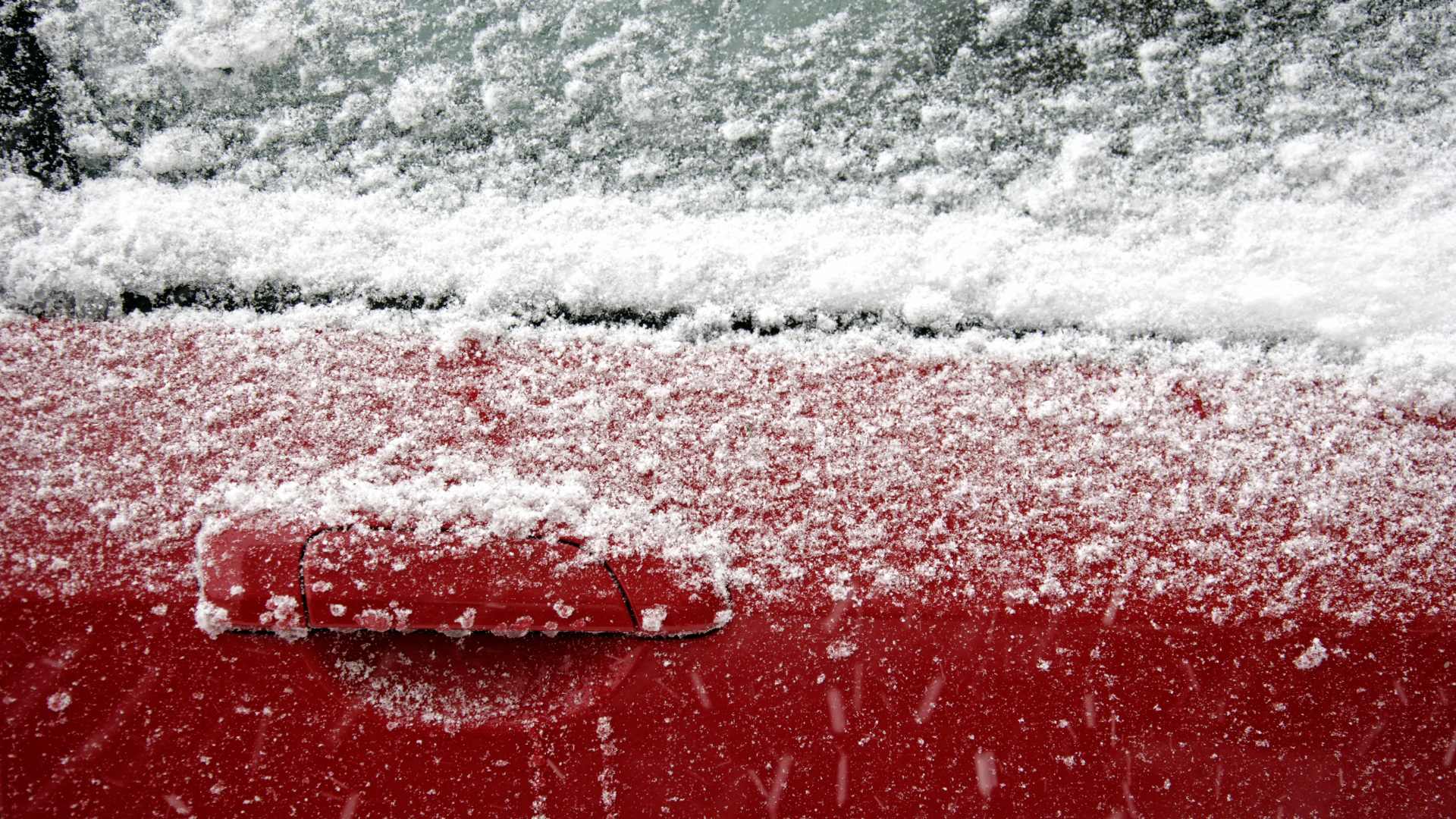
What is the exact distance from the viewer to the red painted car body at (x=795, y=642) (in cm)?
119

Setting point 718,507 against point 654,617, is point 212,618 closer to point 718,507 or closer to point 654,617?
point 654,617

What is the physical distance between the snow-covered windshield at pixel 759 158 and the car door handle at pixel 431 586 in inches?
16.6

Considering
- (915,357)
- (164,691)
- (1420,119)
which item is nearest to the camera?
(164,691)

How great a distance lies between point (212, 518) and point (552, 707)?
574 millimetres

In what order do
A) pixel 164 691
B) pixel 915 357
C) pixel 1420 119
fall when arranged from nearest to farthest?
pixel 164 691, pixel 915 357, pixel 1420 119

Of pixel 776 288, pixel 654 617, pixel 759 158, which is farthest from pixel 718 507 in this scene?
pixel 759 158

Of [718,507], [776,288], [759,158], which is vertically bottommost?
[718,507]

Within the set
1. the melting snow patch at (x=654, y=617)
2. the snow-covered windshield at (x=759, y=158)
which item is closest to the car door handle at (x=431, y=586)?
the melting snow patch at (x=654, y=617)

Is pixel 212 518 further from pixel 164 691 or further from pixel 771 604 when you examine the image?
pixel 771 604

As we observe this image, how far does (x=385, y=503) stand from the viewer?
1.22 meters

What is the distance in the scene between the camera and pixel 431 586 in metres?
1.17

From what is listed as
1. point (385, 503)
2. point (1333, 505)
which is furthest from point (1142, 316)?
point (385, 503)

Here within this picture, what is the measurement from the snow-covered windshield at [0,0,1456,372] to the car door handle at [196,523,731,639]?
42 cm

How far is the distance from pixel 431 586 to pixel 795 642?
53 centimetres
